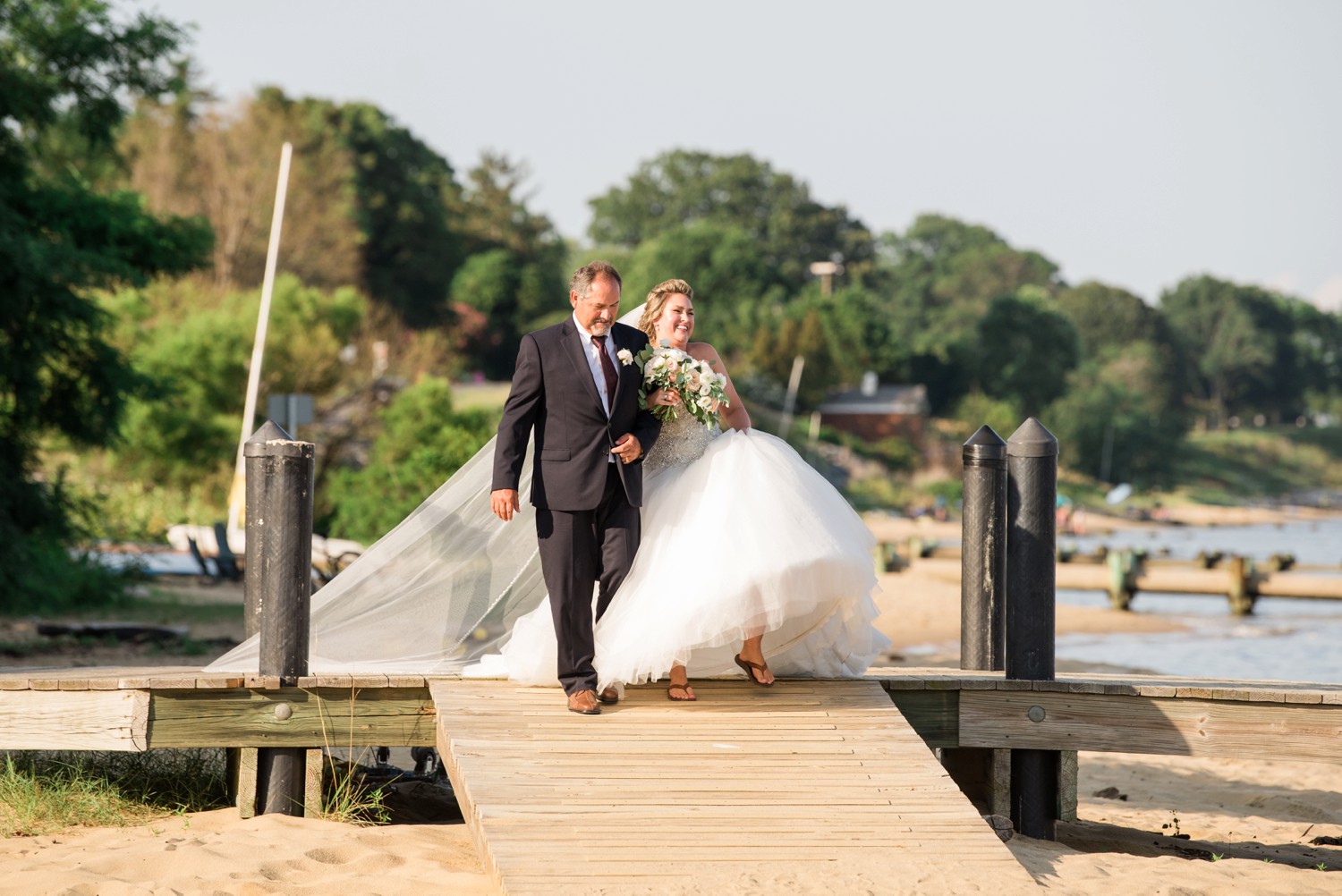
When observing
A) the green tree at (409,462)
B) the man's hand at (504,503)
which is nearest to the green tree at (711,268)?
the green tree at (409,462)

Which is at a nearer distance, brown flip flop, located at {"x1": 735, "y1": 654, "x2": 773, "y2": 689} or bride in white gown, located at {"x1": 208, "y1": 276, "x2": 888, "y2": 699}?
Answer: bride in white gown, located at {"x1": 208, "y1": 276, "x2": 888, "y2": 699}

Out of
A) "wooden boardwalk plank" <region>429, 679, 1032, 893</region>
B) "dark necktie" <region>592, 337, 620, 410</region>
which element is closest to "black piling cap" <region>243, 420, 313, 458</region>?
"wooden boardwalk plank" <region>429, 679, 1032, 893</region>

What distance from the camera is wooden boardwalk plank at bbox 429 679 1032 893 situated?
4852 mm

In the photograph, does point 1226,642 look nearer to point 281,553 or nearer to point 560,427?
point 560,427

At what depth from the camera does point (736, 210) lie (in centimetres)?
11738

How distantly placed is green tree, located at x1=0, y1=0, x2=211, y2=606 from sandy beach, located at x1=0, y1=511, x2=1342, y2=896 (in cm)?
1169

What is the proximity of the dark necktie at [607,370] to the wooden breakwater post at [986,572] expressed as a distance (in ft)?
5.98

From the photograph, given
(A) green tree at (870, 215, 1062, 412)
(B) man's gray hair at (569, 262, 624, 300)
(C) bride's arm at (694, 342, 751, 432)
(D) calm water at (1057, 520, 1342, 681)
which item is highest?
(A) green tree at (870, 215, 1062, 412)

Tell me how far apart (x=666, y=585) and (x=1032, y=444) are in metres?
2.00

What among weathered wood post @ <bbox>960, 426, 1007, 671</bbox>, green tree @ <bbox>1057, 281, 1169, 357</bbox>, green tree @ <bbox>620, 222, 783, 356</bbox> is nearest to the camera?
weathered wood post @ <bbox>960, 426, 1007, 671</bbox>

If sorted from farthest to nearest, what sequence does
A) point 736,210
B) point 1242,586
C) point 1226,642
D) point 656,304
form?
point 736,210 → point 1242,586 → point 1226,642 → point 656,304

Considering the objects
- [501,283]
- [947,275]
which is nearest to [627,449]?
[501,283]

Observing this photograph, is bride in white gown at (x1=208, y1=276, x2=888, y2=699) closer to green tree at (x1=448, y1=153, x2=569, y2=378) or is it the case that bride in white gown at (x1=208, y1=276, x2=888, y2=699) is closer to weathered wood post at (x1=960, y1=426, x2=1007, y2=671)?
weathered wood post at (x1=960, y1=426, x2=1007, y2=671)

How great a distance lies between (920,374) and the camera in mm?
87312
